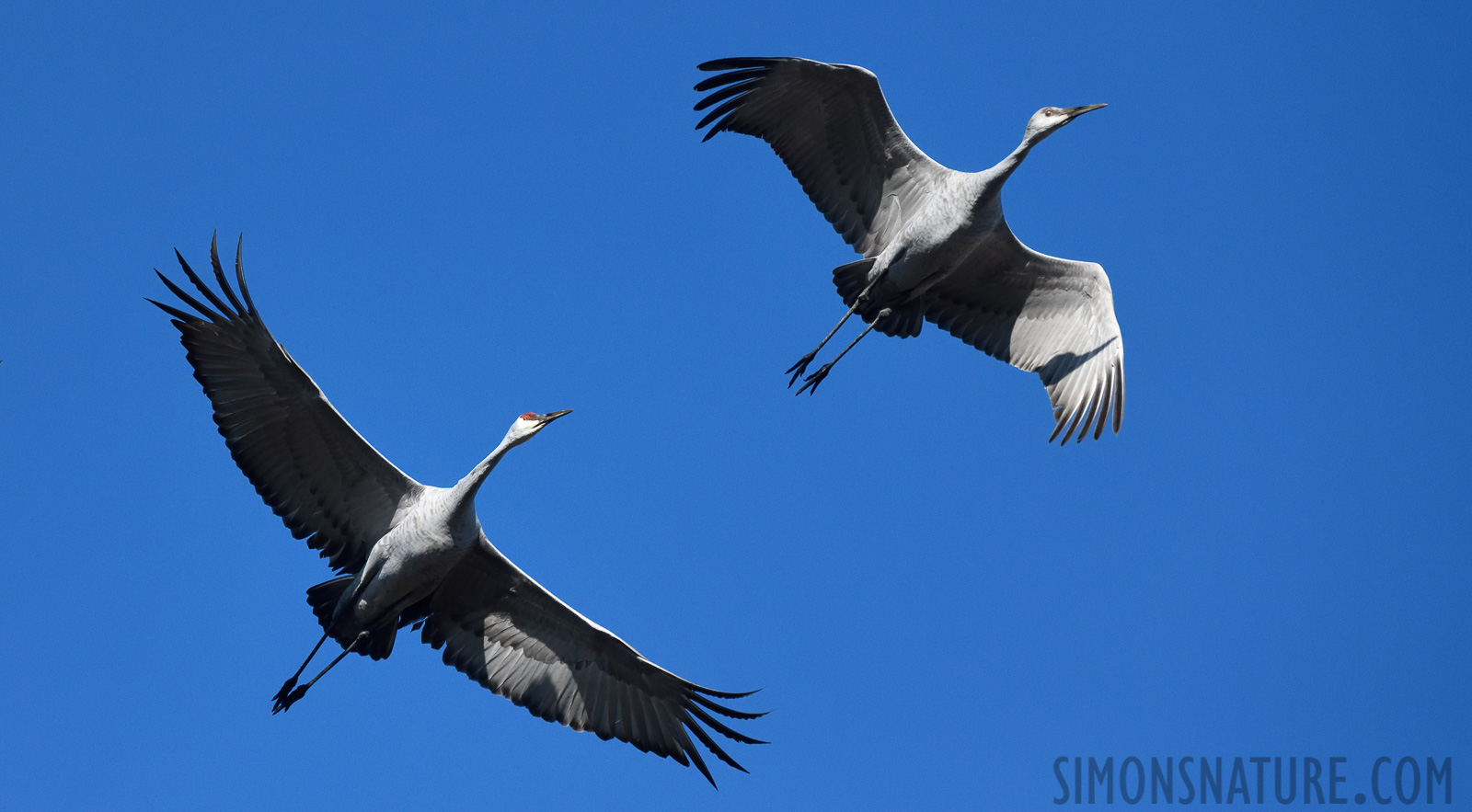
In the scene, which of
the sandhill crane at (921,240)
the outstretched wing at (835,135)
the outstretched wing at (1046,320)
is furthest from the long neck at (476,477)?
the outstretched wing at (1046,320)

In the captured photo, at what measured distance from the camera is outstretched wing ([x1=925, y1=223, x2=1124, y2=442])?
58.3 ft

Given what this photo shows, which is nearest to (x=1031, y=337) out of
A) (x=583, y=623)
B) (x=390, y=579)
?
(x=583, y=623)

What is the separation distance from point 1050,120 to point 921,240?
1.93m

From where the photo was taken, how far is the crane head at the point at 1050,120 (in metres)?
17.4

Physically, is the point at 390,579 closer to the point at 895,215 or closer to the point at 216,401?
the point at 216,401

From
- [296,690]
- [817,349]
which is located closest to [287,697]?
[296,690]

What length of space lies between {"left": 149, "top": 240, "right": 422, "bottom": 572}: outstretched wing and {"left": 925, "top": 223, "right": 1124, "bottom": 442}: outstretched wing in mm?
6632

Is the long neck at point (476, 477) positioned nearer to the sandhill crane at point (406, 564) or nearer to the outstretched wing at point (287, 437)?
the sandhill crane at point (406, 564)

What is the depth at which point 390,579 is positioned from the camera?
15742 millimetres

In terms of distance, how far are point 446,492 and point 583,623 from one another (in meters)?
1.91

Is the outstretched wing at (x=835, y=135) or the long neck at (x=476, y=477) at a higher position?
the outstretched wing at (x=835, y=135)

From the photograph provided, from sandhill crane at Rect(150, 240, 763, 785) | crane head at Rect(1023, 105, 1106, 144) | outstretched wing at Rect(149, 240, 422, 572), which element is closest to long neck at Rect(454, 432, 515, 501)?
sandhill crane at Rect(150, 240, 763, 785)

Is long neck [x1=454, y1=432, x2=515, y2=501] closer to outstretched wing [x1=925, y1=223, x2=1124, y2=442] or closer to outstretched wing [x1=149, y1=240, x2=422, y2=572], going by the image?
outstretched wing [x1=149, y1=240, x2=422, y2=572]

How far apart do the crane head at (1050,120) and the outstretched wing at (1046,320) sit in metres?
1.08
